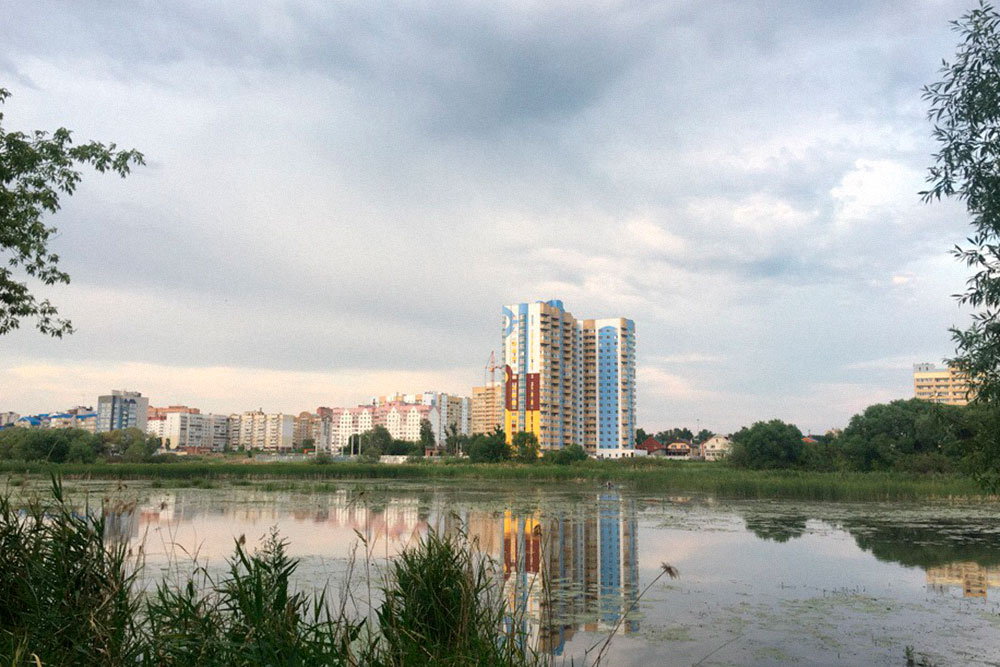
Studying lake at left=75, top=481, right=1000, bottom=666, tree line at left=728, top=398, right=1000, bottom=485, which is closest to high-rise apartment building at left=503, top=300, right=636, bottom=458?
tree line at left=728, top=398, right=1000, bottom=485

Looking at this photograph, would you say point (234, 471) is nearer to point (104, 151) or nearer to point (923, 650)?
point (104, 151)

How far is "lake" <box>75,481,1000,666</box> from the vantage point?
9.14 metres

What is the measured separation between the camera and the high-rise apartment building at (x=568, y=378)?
122m

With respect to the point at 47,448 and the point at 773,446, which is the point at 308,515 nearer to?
the point at 47,448

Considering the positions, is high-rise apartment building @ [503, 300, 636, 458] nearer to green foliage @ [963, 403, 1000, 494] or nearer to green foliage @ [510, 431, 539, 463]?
green foliage @ [510, 431, 539, 463]

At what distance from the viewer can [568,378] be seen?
431 feet

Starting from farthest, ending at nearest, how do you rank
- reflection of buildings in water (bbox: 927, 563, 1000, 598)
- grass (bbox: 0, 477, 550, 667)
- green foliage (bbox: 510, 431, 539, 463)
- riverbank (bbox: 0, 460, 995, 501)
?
green foliage (bbox: 510, 431, 539, 463), riverbank (bbox: 0, 460, 995, 501), reflection of buildings in water (bbox: 927, 563, 1000, 598), grass (bbox: 0, 477, 550, 667)

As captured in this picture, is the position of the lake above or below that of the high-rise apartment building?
below

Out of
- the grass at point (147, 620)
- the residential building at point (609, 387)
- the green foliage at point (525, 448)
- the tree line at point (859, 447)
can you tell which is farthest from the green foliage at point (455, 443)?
the grass at point (147, 620)

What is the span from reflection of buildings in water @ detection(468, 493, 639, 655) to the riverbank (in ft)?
46.2

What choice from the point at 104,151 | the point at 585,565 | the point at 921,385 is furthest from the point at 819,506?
the point at 921,385

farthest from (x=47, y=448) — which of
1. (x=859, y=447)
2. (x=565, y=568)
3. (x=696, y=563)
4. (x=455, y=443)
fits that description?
(x=455, y=443)

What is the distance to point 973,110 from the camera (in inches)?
268

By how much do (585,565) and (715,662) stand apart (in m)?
6.87
